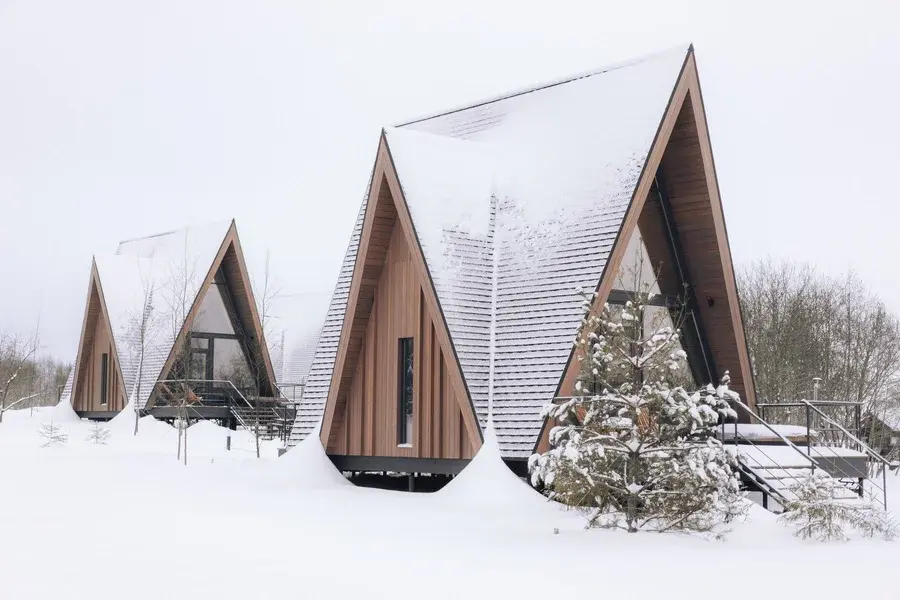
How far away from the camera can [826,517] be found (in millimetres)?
12117

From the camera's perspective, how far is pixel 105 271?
35.5 metres

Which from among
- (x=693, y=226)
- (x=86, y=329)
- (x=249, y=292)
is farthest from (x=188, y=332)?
(x=693, y=226)

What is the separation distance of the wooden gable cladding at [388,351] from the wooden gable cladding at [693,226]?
2279 mm

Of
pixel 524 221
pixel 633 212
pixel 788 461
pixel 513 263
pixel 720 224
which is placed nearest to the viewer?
pixel 633 212

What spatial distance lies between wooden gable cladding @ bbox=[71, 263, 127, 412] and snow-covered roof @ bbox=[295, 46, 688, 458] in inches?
698

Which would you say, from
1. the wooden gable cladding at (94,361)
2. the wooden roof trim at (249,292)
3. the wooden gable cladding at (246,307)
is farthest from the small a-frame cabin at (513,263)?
the wooden gable cladding at (94,361)

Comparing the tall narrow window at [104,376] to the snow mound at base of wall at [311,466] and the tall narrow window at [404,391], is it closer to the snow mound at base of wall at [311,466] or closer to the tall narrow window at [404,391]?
the snow mound at base of wall at [311,466]

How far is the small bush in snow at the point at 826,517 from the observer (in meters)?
12.2

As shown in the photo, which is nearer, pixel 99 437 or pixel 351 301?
pixel 351 301

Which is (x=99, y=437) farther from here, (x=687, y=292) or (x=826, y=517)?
(x=826, y=517)

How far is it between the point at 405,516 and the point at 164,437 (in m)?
17.7

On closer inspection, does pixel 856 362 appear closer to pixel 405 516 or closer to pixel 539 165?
pixel 539 165

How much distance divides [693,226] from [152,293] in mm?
21204

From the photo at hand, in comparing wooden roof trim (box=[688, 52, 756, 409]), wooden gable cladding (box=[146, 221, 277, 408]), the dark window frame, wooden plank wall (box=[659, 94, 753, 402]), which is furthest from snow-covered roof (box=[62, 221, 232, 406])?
wooden roof trim (box=[688, 52, 756, 409])
